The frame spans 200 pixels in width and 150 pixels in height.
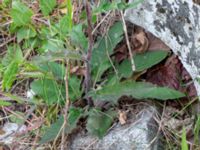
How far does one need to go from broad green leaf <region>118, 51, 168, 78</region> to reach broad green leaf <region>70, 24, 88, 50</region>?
0.15m

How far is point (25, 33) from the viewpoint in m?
1.91

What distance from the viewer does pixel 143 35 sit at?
1766mm

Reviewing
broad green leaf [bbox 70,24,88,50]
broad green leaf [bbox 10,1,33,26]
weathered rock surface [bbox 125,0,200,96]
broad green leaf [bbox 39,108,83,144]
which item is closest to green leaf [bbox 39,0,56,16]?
broad green leaf [bbox 10,1,33,26]

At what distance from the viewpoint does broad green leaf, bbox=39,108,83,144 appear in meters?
1.59

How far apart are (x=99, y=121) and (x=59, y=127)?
5.3 inches

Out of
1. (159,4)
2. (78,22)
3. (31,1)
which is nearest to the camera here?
(159,4)

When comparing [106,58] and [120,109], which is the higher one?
[106,58]

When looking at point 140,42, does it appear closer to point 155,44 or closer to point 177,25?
point 155,44

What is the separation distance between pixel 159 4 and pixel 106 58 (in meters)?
0.27

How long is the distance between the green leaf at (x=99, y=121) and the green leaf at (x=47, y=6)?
525 millimetres

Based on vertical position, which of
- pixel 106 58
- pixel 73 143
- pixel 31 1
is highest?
pixel 31 1

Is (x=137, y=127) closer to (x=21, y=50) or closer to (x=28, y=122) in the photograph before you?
(x=28, y=122)

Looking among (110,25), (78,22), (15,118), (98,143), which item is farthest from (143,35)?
(15,118)

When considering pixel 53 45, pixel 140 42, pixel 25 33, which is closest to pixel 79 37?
pixel 53 45
